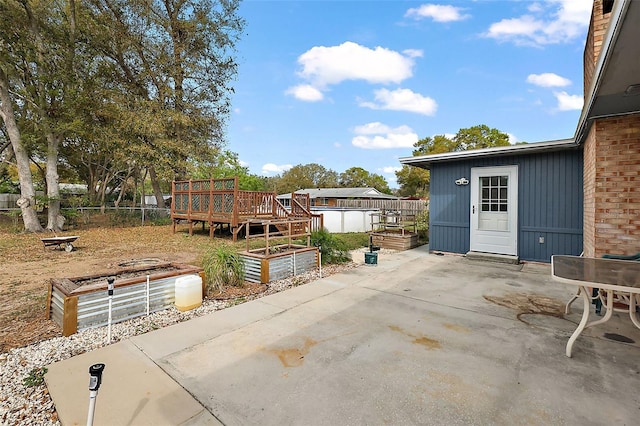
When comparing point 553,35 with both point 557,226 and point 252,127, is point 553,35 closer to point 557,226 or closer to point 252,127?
point 557,226

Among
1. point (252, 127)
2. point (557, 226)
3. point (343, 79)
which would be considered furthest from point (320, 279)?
point (252, 127)

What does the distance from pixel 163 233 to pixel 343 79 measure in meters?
11.0

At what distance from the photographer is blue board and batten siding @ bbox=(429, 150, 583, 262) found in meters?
5.84

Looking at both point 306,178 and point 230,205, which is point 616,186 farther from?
point 306,178

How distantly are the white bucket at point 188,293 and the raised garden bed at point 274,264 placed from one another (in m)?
1.16

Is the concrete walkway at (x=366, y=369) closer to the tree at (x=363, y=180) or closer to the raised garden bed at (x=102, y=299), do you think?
the raised garden bed at (x=102, y=299)

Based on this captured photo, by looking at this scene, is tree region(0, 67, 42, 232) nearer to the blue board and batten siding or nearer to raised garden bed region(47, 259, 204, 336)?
raised garden bed region(47, 259, 204, 336)

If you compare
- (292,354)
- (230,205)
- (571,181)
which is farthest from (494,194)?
(230,205)

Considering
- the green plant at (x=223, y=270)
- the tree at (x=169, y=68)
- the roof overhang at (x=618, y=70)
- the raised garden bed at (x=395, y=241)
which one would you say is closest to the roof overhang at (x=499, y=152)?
the roof overhang at (x=618, y=70)

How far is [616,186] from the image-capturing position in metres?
3.79

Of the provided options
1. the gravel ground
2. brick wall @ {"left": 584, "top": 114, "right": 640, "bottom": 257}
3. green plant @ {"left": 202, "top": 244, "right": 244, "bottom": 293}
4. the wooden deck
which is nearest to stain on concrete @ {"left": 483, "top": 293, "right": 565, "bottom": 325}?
brick wall @ {"left": 584, "top": 114, "right": 640, "bottom": 257}

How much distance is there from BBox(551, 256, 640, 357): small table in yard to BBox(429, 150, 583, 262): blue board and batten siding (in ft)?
11.4

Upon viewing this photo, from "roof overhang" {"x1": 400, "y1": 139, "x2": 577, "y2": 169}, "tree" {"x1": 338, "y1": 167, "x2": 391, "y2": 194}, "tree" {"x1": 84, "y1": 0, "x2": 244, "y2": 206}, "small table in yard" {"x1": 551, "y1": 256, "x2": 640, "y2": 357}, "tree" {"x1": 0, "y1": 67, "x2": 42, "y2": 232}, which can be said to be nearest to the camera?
"small table in yard" {"x1": 551, "y1": 256, "x2": 640, "y2": 357}

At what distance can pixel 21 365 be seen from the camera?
2.33 m
